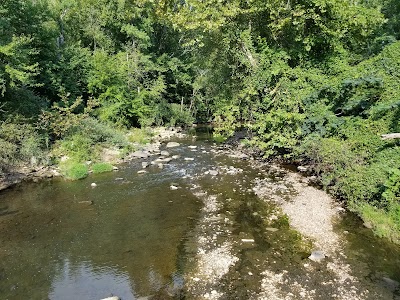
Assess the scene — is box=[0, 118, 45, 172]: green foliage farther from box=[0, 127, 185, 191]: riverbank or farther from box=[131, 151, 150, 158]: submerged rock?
box=[131, 151, 150, 158]: submerged rock

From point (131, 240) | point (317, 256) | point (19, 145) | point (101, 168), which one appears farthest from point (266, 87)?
point (19, 145)

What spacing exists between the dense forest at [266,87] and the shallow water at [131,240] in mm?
2464

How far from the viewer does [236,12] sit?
2005cm

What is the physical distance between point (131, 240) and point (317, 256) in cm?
597

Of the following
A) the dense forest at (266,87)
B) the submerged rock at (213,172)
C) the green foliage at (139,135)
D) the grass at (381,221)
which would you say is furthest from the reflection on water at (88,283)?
the green foliage at (139,135)

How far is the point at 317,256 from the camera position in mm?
9984

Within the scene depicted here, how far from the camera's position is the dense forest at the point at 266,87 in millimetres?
14469

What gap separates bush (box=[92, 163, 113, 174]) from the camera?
1948 centimetres

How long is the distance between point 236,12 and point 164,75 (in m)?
17.6

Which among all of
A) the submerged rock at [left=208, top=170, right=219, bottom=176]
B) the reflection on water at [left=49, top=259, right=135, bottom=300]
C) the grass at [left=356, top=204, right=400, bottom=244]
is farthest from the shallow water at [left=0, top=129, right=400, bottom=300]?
the submerged rock at [left=208, top=170, right=219, bottom=176]

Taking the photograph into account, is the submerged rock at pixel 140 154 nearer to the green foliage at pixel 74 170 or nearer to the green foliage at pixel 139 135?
the green foliage at pixel 139 135

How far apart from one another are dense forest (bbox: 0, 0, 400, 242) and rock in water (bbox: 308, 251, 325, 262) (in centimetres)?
265

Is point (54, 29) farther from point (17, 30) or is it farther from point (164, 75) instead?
point (164, 75)

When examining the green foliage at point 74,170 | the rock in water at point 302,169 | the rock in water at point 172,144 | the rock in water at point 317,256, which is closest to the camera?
the rock in water at point 317,256
